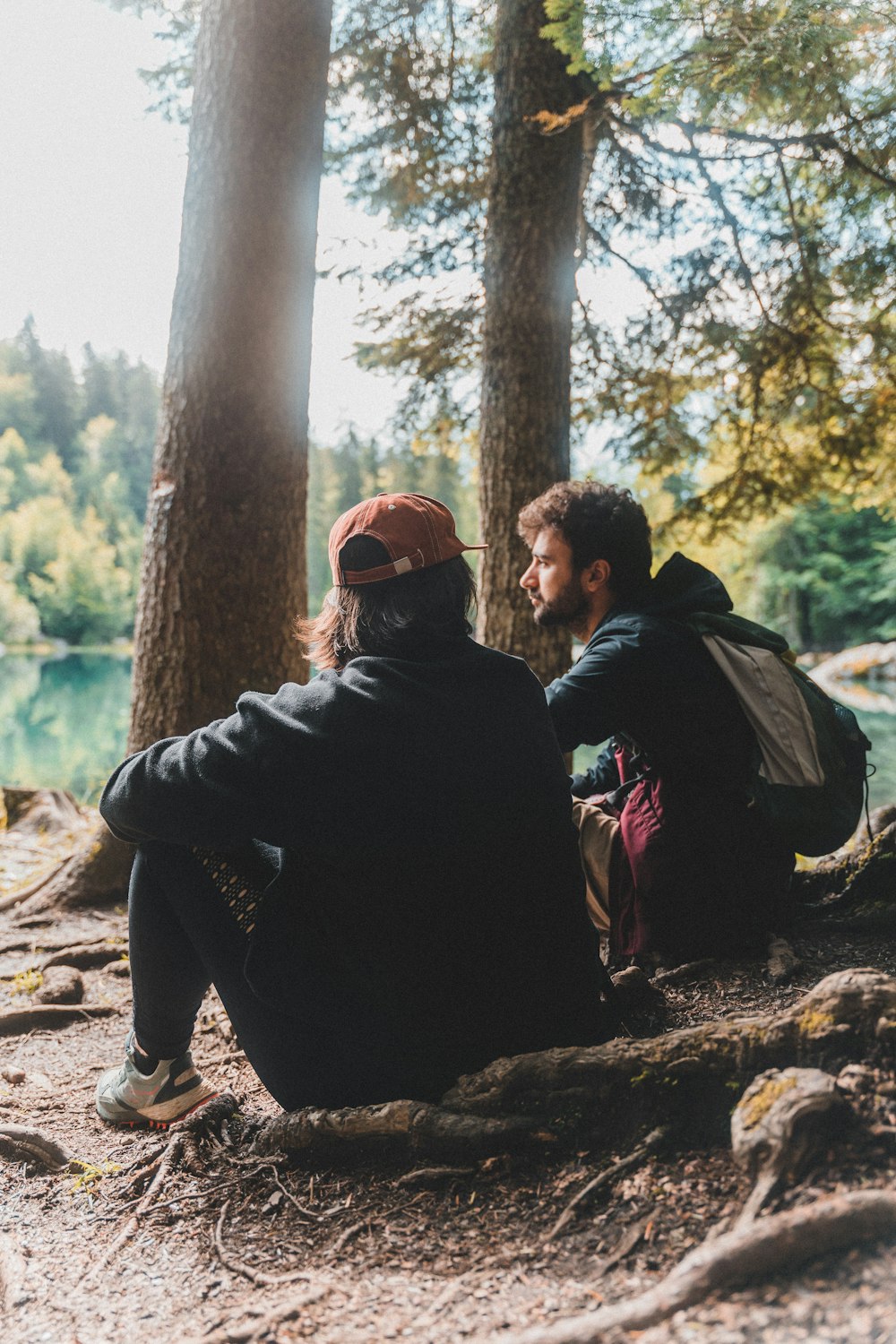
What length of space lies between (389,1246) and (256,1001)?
1.81ft

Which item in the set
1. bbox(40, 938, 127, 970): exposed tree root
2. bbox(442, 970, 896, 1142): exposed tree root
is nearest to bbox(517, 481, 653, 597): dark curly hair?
bbox(442, 970, 896, 1142): exposed tree root

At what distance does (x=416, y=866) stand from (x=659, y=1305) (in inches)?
32.0

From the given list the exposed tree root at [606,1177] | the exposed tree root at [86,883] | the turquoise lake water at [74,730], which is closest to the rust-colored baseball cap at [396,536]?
the exposed tree root at [606,1177]

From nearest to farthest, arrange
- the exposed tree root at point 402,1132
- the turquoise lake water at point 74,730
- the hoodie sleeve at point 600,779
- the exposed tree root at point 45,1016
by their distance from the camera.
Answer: the exposed tree root at point 402,1132
the hoodie sleeve at point 600,779
the exposed tree root at point 45,1016
the turquoise lake water at point 74,730

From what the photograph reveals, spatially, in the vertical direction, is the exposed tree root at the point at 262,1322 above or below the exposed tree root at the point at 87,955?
above

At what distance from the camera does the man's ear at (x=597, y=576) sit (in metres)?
2.77

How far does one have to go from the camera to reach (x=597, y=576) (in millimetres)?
2783

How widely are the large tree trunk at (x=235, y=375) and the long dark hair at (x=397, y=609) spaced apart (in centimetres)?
221

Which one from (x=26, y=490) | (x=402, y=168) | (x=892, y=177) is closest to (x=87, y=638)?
(x=26, y=490)

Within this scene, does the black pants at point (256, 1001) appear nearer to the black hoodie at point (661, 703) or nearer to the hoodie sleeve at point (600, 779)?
the black hoodie at point (661, 703)

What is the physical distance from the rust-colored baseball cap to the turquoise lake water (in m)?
6.84

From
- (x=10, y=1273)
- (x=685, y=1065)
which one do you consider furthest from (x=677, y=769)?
(x=10, y=1273)

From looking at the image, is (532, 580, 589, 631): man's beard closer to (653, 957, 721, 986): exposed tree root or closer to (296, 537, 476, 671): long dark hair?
(296, 537, 476, 671): long dark hair

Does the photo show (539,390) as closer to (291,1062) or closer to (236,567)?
(236,567)
